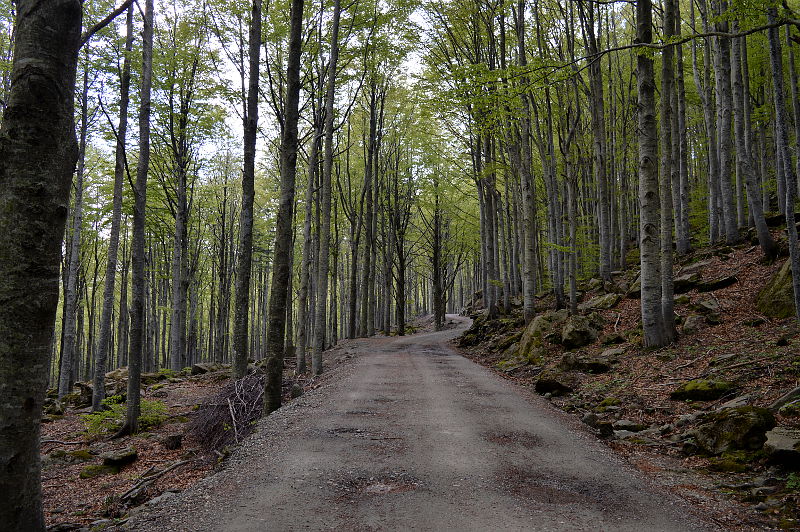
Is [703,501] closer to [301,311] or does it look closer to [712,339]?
[712,339]

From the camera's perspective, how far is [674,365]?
8.08 m

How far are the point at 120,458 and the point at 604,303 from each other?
1328 centimetres

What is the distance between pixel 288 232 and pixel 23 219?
222 inches

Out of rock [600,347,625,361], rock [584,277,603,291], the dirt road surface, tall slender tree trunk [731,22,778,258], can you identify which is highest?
tall slender tree trunk [731,22,778,258]

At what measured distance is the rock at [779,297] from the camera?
8.56m

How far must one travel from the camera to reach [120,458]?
6938 millimetres

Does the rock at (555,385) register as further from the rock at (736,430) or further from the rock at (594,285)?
the rock at (594,285)

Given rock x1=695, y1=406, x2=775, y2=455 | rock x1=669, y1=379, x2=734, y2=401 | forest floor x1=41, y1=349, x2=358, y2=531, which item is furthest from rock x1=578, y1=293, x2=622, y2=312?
rock x1=695, y1=406, x2=775, y2=455

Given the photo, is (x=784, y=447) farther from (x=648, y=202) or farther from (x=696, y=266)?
(x=696, y=266)

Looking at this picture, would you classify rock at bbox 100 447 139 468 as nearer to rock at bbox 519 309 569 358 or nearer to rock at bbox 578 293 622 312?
rock at bbox 519 309 569 358

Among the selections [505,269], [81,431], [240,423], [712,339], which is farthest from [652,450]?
[505,269]

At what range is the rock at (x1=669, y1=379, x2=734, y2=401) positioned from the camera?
20.9 feet

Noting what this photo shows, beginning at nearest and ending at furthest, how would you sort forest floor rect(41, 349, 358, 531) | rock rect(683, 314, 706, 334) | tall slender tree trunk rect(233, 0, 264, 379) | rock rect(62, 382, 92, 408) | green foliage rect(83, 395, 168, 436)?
1. forest floor rect(41, 349, 358, 531)
2. green foliage rect(83, 395, 168, 436)
3. rock rect(683, 314, 706, 334)
4. tall slender tree trunk rect(233, 0, 264, 379)
5. rock rect(62, 382, 92, 408)

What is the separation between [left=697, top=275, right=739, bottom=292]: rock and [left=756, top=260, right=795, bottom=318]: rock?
61.2 inches
